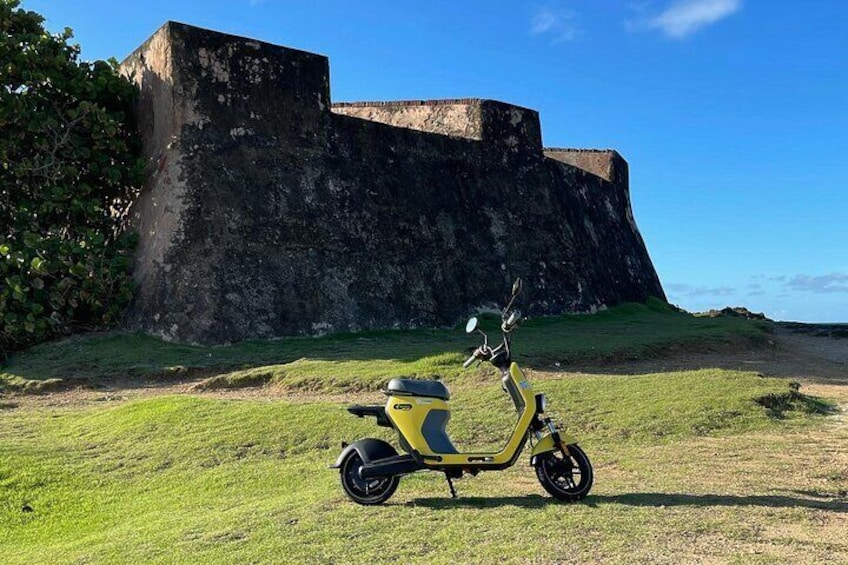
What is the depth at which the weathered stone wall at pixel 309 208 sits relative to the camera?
1257cm

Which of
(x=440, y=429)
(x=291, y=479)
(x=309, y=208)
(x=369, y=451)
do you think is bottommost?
(x=291, y=479)

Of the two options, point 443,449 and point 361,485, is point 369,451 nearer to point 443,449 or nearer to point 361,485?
point 361,485

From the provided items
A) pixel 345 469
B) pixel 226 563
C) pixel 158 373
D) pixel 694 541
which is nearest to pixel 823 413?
pixel 694 541

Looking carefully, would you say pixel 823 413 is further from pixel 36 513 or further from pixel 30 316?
pixel 30 316

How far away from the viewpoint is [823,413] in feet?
26.8

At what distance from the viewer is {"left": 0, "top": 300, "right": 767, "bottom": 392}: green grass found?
996cm

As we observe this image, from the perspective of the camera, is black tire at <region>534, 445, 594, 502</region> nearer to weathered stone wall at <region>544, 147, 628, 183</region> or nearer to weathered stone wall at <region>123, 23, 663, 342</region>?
weathered stone wall at <region>123, 23, 663, 342</region>

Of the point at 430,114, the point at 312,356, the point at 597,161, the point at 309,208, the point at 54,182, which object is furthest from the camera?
the point at 597,161

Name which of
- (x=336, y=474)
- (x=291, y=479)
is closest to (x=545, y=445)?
(x=336, y=474)

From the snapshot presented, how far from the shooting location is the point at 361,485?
4.73 metres

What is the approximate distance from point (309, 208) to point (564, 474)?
1031 cm

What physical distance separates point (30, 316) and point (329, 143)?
6.42 metres

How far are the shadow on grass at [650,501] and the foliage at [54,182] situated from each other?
9425 mm

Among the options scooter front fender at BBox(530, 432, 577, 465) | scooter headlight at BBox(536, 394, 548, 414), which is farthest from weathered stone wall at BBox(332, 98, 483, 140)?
scooter front fender at BBox(530, 432, 577, 465)
